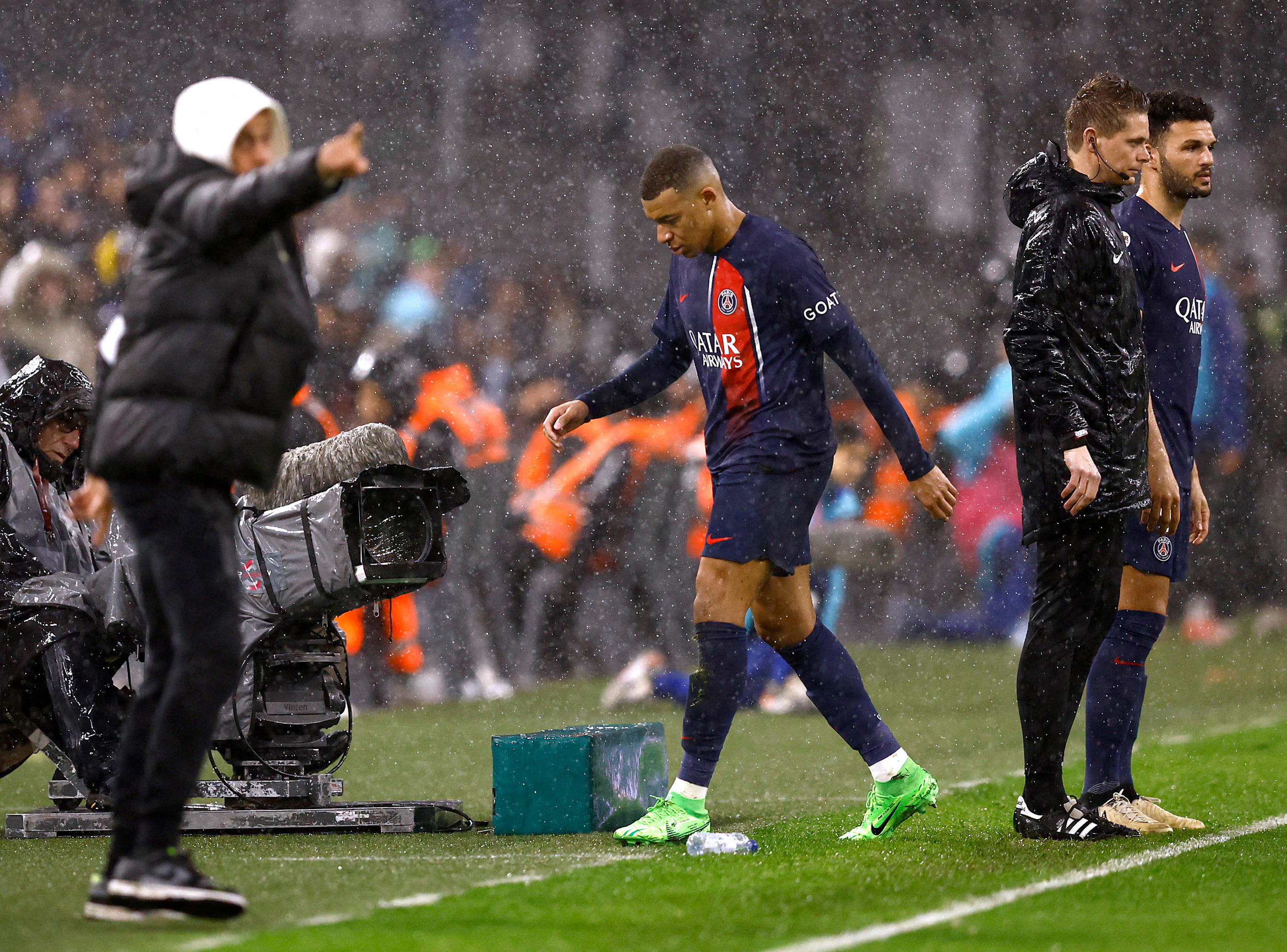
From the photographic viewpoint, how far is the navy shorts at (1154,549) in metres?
5.22

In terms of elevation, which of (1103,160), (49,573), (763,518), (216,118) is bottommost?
(49,573)

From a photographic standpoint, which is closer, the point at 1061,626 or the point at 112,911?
the point at 112,911

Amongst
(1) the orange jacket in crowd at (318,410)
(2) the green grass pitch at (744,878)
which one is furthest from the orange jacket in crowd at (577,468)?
(2) the green grass pitch at (744,878)

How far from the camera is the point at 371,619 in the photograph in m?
10.8

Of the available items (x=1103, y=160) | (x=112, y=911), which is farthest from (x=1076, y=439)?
(x=112, y=911)

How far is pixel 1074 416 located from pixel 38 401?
3.32m

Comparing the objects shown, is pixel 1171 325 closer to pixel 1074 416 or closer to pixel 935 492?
pixel 1074 416

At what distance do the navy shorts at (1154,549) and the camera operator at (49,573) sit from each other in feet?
10.5

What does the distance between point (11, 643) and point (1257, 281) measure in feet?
34.2

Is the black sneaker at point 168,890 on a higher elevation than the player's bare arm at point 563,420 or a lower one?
lower

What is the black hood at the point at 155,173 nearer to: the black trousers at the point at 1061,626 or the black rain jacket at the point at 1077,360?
the black rain jacket at the point at 1077,360

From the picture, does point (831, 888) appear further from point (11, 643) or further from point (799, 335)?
point (11, 643)

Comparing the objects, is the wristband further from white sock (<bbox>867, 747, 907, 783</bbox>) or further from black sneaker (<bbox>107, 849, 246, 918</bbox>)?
black sneaker (<bbox>107, 849, 246, 918</bbox>)

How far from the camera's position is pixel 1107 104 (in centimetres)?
490
